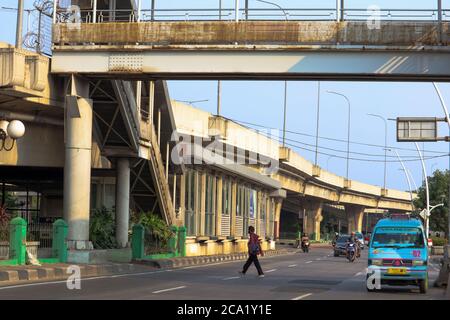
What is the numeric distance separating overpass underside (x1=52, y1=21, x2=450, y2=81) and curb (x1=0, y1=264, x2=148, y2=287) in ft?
22.0

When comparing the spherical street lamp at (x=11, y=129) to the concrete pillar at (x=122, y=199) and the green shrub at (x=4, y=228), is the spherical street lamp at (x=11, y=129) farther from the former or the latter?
the concrete pillar at (x=122, y=199)

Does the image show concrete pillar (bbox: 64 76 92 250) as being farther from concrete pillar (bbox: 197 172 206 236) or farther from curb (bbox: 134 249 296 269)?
concrete pillar (bbox: 197 172 206 236)

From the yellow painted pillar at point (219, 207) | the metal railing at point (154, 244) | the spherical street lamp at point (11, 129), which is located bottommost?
the metal railing at point (154, 244)

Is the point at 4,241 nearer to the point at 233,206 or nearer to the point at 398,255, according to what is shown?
the point at 398,255

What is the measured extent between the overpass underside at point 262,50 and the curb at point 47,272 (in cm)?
671

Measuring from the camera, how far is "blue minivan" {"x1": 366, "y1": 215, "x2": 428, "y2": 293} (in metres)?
20.9

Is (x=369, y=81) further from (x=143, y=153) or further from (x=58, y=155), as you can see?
(x=58, y=155)

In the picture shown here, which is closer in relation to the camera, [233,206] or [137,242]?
[137,242]

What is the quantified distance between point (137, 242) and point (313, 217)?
7316 cm

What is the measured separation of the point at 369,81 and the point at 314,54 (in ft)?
8.74

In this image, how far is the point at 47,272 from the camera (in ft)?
74.5

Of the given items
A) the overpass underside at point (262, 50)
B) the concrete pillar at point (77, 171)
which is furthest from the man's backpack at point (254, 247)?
the concrete pillar at point (77, 171)

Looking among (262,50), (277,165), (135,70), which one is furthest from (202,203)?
(262,50)

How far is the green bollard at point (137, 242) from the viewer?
3234cm
